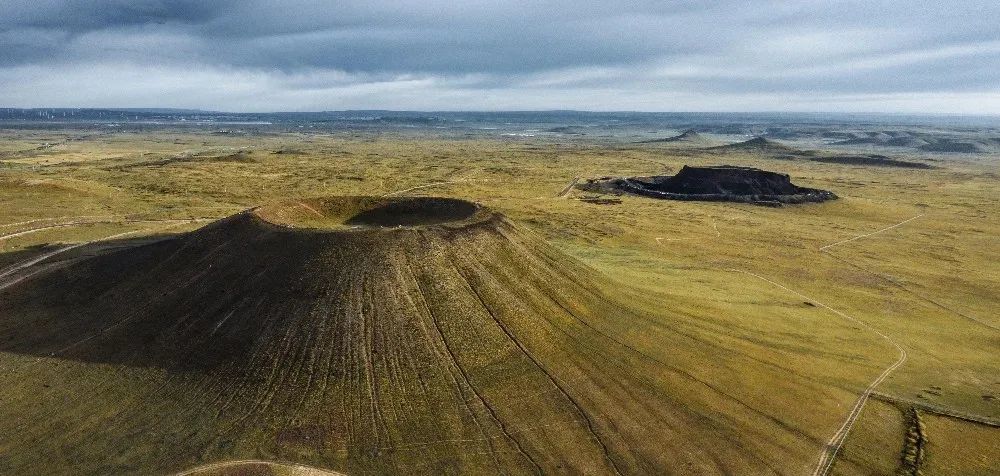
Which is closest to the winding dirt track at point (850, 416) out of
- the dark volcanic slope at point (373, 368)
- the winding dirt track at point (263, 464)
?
the dark volcanic slope at point (373, 368)

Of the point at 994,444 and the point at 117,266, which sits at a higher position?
the point at 117,266

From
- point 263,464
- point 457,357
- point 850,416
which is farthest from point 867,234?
point 263,464

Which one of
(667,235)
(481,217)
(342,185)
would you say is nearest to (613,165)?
(342,185)

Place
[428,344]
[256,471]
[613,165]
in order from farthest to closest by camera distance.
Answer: [613,165], [428,344], [256,471]

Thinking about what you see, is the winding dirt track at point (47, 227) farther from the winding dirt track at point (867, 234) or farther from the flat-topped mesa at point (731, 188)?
the winding dirt track at point (867, 234)

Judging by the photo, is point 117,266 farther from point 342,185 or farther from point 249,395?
point 342,185

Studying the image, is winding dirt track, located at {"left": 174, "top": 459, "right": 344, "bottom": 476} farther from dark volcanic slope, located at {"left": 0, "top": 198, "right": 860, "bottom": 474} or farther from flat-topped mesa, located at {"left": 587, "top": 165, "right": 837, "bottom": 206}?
flat-topped mesa, located at {"left": 587, "top": 165, "right": 837, "bottom": 206}
